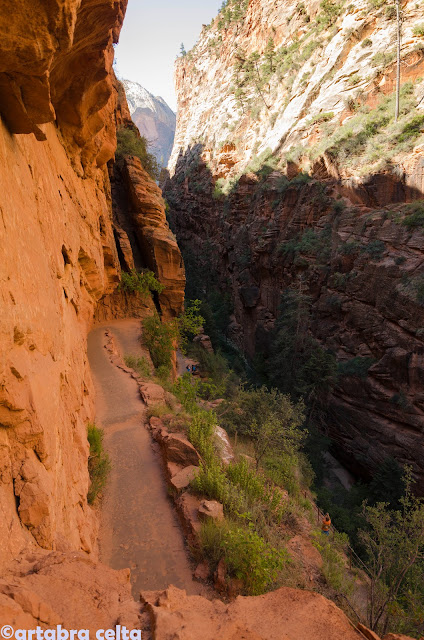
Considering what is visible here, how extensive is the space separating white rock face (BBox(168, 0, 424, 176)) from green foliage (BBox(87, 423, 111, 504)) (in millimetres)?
25292

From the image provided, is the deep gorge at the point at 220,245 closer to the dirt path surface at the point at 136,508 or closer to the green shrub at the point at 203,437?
the dirt path surface at the point at 136,508

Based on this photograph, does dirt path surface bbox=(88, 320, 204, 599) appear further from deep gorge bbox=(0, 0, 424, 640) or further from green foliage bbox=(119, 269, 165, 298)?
green foliage bbox=(119, 269, 165, 298)

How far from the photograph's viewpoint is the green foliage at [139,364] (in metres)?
11.0

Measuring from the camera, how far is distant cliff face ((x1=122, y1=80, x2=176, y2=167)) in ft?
410

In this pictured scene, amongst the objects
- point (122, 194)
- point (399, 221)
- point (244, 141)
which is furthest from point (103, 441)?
point (244, 141)

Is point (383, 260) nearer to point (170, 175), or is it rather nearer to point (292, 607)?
point (292, 607)

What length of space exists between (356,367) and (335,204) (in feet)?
34.4

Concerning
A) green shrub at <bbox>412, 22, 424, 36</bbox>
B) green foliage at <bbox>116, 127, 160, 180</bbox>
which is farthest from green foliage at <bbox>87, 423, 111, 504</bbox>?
green shrub at <bbox>412, 22, 424, 36</bbox>

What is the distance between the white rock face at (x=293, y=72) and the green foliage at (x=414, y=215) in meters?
9.96

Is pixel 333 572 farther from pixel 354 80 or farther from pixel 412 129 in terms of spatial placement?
pixel 354 80

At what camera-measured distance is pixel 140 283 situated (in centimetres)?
1564

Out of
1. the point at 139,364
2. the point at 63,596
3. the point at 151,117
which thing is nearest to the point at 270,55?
the point at 139,364

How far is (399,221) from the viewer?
54.1ft

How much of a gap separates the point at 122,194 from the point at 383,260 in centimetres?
1499
